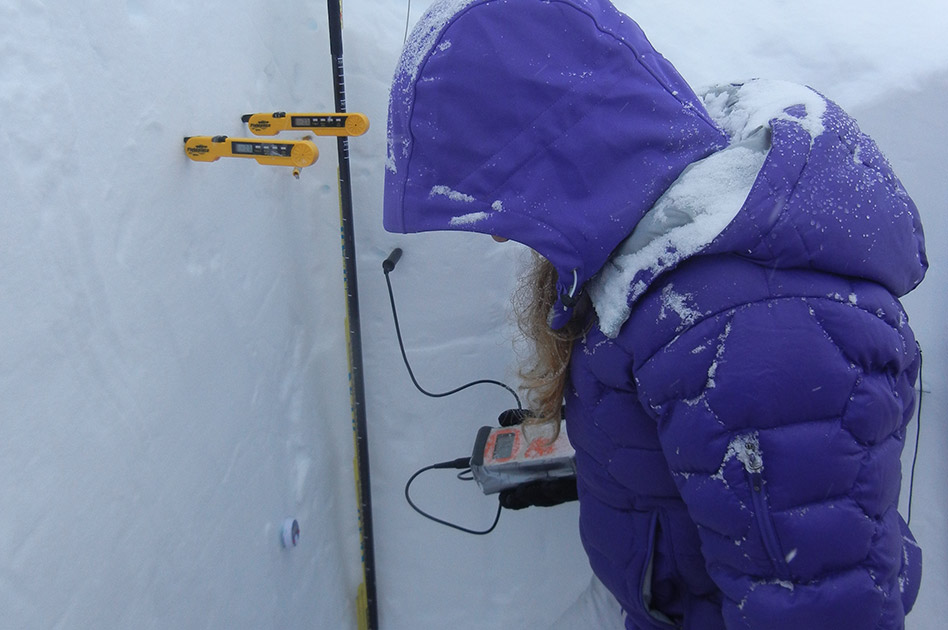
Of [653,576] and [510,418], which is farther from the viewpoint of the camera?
[510,418]

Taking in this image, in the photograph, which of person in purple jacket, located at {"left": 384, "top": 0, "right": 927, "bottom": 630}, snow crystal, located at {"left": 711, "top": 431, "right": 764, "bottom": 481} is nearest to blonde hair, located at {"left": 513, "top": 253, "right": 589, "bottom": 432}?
person in purple jacket, located at {"left": 384, "top": 0, "right": 927, "bottom": 630}

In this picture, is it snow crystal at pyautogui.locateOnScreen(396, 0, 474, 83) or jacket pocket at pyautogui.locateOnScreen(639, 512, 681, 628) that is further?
jacket pocket at pyautogui.locateOnScreen(639, 512, 681, 628)

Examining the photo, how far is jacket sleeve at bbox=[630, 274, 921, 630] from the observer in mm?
539

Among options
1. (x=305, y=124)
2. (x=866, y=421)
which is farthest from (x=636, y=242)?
(x=305, y=124)

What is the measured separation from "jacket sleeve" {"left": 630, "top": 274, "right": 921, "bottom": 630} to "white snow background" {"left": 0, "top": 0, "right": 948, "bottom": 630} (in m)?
0.55

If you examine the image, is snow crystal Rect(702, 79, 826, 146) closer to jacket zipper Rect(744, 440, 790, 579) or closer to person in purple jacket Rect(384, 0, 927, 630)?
person in purple jacket Rect(384, 0, 927, 630)

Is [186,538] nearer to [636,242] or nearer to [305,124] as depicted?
[305,124]

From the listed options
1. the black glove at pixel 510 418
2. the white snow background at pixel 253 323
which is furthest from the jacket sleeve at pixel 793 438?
the black glove at pixel 510 418

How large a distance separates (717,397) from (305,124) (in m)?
0.64

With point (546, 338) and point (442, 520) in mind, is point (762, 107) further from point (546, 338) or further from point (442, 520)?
point (442, 520)

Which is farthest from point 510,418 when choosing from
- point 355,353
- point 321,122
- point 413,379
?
point 321,122

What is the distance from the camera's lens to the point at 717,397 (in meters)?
0.55

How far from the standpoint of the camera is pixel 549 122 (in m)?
0.57

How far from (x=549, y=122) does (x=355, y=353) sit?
0.79 m
